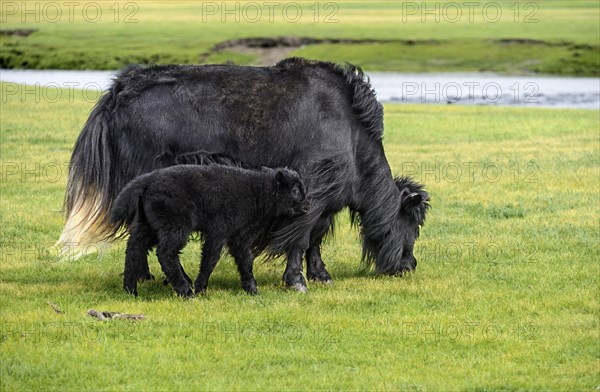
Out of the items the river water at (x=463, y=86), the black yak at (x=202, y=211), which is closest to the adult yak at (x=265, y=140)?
the black yak at (x=202, y=211)

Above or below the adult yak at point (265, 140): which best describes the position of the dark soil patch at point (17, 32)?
below

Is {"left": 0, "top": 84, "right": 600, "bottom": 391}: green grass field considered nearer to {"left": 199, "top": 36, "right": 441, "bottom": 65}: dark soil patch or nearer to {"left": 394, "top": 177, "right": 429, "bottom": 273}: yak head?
{"left": 394, "top": 177, "right": 429, "bottom": 273}: yak head

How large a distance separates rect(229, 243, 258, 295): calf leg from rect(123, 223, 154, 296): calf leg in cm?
83

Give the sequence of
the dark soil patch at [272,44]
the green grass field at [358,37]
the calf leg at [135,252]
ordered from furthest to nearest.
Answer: the dark soil patch at [272,44], the green grass field at [358,37], the calf leg at [135,252]

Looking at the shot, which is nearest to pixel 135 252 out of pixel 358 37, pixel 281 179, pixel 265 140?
pixel 281 179

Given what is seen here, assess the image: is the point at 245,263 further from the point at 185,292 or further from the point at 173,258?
the point at 173,258

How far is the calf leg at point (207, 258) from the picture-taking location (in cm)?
983

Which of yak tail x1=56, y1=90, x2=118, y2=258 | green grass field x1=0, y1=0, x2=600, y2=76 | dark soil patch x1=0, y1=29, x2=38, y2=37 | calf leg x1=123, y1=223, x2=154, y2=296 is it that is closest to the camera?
calf leg x1=123, y1=223, x2=154, y2=296

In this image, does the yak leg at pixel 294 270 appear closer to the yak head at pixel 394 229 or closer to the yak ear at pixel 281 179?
the yak ear at pixel 281 179

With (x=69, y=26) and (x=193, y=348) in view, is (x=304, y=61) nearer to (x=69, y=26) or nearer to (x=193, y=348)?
(x=193, y=348)

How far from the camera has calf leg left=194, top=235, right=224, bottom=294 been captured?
32.2 feet

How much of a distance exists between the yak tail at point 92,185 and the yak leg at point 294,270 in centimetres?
185

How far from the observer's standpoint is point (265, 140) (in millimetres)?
10688

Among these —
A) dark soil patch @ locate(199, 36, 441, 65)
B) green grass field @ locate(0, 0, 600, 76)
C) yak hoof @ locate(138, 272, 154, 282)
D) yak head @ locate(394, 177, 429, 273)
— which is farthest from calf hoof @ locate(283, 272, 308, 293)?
dark soil patch @ locate(199, 36, 441, 65)
